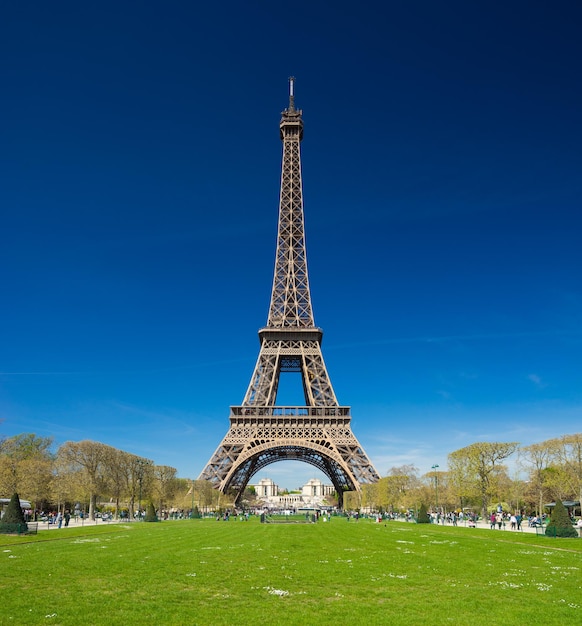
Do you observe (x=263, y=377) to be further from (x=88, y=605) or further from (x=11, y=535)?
(x=88, y=605)

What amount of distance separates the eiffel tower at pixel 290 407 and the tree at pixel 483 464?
1172cm

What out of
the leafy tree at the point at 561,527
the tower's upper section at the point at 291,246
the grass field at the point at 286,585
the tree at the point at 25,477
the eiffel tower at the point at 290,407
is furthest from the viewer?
the tower's upper section at the point at 291,246

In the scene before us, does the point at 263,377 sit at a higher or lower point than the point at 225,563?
higher

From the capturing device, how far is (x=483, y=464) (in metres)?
67.6

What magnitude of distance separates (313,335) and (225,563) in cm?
6506

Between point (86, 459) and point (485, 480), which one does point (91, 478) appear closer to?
point (86, 459)

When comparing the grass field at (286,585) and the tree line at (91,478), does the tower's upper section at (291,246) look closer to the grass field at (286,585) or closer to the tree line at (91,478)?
the tree line at (91,478)

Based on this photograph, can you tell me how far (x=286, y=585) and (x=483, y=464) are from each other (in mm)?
56574

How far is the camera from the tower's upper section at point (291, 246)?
299 ft

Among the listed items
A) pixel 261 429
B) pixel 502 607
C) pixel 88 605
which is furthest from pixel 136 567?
pixel 261 429

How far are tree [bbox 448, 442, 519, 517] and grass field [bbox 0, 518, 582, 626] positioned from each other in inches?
1586

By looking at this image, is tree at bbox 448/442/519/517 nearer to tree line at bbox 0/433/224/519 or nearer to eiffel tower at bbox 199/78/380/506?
eiffel tower at bbox 199/78/380/506

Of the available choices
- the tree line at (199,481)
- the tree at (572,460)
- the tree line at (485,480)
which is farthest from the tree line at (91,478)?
the tree at (572,460)

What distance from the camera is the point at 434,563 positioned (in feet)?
75.9
